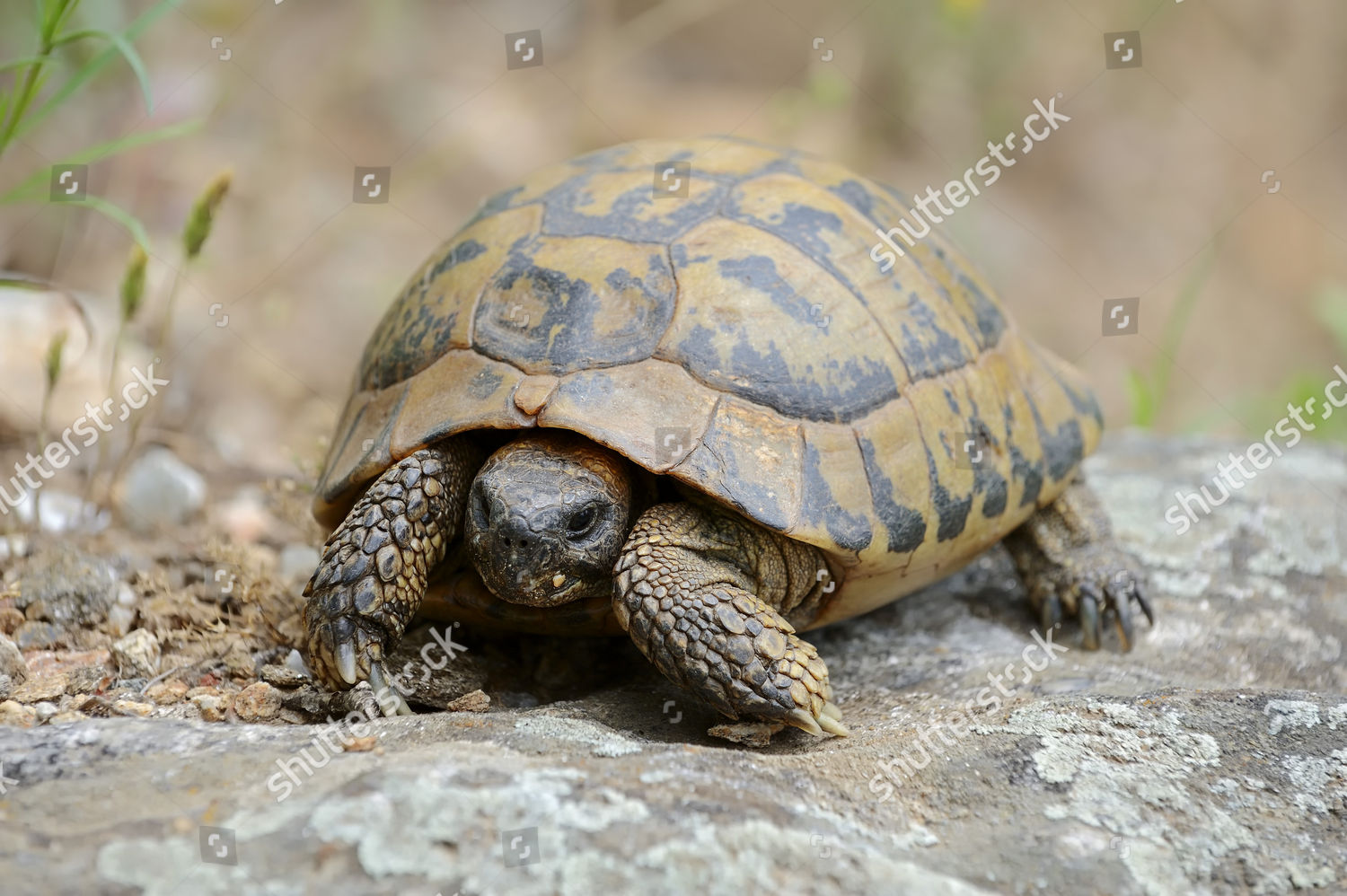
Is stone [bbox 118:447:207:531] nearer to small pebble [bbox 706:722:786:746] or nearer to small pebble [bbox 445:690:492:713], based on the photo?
small pebble [bbox 445:690:492:713]

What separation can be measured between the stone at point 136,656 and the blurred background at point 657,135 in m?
1.33

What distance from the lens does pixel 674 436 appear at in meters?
2.57

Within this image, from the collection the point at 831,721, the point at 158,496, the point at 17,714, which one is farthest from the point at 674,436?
the point at 158,496

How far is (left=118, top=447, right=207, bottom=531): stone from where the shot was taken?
382 cm

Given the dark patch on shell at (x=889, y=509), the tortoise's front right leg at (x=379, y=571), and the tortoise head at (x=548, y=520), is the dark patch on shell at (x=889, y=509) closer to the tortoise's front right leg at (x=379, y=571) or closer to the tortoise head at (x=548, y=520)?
the tortoise head at (x=548, y=520)

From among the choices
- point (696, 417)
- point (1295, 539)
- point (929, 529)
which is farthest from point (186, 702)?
point (1295, 539)

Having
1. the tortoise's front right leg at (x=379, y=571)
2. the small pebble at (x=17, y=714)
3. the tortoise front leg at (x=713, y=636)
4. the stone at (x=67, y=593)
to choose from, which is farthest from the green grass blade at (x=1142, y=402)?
the small pebble at (x=17, y=714)

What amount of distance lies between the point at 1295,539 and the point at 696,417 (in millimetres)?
2651

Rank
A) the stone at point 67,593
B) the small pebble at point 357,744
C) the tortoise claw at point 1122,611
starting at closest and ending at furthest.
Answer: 1. the small pebble at point 357,744
2. the stone at point 67,593
3. the tortoise claw at point 1122,611

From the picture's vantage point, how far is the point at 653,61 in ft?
36.1

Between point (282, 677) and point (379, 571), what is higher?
point (379, 571)

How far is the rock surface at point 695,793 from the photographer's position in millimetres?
1747

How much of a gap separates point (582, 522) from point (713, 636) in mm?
413

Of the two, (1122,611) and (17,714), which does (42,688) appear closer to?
(17,714)
